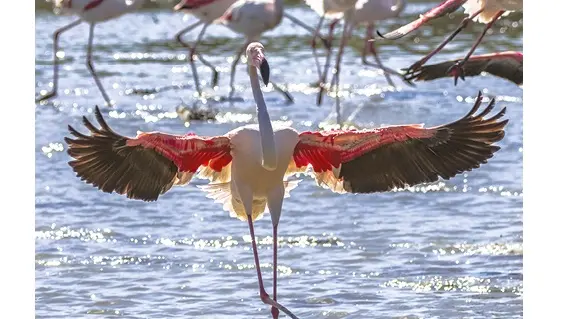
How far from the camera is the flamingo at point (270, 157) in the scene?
5.65m

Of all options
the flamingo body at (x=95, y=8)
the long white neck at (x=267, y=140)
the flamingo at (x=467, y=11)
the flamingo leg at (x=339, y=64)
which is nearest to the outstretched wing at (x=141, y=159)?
the long white neck at (x=267, y=140)

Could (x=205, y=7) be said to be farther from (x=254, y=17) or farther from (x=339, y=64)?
(x=339, y=64)

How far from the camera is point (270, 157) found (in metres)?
5.73

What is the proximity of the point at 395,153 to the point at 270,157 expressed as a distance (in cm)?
67

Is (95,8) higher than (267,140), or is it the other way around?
(95,8)

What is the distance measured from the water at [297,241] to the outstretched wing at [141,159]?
891 millimetres

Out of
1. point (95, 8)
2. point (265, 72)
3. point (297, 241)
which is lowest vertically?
point (297, 241)

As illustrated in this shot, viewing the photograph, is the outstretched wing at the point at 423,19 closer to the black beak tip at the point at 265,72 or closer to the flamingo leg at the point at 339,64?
the black beak tip at the point at 265,72

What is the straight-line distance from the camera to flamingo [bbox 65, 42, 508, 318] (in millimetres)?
5652

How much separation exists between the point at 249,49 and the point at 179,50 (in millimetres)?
11713

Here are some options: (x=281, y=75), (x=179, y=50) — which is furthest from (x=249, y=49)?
(x=179, y=50)

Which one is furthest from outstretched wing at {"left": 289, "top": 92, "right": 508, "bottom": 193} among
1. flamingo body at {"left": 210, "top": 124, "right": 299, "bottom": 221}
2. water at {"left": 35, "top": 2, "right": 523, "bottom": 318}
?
water at {"left": 35, "top": 2, "right": 523, "bottom": 318}

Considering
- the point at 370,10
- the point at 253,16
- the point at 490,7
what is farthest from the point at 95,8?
the point at 490,7
